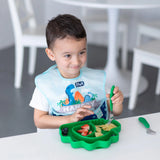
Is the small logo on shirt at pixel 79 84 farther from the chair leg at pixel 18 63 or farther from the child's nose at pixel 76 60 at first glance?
the chair leg at pixel 18 63

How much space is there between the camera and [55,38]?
1.17 m

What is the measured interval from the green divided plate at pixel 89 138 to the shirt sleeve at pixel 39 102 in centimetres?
25

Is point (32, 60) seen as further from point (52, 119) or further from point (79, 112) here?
point (79, 112)

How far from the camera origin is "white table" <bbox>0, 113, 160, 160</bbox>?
89 centimetres

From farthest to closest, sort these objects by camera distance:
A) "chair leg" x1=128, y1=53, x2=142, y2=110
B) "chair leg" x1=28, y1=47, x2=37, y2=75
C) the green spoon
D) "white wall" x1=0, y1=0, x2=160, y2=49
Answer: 1. "white wall" x1=0, y1=0, x2=160, y2=49
2. "chair leg" x1=28, y1=47, x2=37, y2=75
3. "chair leg" x1=128, y1=53, x2=142, y2=110
4. the green spoon

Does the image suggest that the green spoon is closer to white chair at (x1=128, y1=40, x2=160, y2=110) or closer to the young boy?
the young boy

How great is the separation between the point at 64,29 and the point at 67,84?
22 centimetres

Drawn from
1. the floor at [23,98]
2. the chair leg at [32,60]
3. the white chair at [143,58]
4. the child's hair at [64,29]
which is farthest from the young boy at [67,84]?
the chair leg at [32,60]

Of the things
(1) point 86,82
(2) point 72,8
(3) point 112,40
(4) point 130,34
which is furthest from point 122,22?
(1) point 86,82

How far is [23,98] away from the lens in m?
2.89

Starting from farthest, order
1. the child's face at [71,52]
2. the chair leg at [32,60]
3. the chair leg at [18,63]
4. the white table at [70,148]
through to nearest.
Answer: the chair leg at [32,60] < the chair leg at [18,63] < the child's face at [71,52] < the white table at [70,148]

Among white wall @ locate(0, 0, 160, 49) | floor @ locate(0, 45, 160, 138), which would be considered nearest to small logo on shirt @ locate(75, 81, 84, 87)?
floor @ locate(0, 45, 160, 138)

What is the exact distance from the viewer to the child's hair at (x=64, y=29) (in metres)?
1.15

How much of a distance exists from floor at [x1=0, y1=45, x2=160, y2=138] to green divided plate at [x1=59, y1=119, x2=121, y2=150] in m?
1.38
